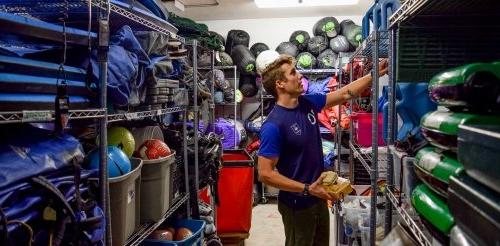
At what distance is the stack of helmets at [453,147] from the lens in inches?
30.3

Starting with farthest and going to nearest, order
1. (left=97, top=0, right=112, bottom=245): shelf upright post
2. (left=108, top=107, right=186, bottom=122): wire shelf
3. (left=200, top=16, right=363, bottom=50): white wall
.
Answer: (left=200, top=16, right=363, bottom=50): white wall
(left=108, top=107, right=186, bottom=122): wire shelf
(left=97, top=0, right=112, bottom=245): shelf upright post

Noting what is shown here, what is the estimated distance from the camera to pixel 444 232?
0.99m

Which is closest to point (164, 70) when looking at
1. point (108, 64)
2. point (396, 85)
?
point (108, 64)

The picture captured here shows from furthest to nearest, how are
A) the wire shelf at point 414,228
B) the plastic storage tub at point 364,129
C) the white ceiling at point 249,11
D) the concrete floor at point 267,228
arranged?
the white ceiling at point 249,11 < the concrete floor at point 267,228 < the plastic storage tub at point 364,129 < the wire shelf at point 414,228

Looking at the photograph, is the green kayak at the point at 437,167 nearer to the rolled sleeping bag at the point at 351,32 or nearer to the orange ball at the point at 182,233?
the orange ball at the point at 182,233

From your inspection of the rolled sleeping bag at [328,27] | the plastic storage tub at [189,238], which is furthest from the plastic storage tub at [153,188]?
the rolled sleeping bag at [328,27]

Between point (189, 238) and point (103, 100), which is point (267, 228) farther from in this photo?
point (103, 100)

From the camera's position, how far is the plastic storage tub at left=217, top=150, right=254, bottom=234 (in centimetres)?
411

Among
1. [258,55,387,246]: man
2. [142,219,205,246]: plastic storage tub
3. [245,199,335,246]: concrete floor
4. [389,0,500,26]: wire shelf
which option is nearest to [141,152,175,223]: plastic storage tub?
[142,219,205,246]: plastic storage tub

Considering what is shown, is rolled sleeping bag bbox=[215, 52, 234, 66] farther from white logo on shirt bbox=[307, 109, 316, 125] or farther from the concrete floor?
white logo on shirt bbox=[307, 109, 316, 125]

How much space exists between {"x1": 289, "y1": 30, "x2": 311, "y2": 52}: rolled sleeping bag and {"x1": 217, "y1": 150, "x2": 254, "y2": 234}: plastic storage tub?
9.39 feet

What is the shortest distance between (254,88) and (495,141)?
5905 millimetres

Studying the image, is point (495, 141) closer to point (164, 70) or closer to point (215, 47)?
point (164, 70)

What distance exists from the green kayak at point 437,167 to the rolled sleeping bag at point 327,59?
4.96 m
